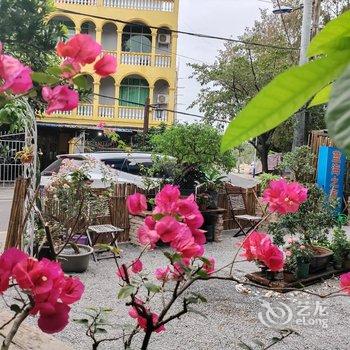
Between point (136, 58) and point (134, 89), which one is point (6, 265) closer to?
point (136, 58)

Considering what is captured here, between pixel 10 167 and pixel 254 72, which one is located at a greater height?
pixel 254 72

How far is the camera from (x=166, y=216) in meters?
0.97

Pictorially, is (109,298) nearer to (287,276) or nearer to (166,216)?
(287,276)

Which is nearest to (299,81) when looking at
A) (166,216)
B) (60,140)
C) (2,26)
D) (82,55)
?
(82,55)

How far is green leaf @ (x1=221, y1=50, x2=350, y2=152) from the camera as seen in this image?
0.23 m

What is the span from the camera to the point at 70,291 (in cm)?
77

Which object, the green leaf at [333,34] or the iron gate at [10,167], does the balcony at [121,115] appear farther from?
the green leaf at [333,34]

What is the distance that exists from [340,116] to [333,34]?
0.12 meters

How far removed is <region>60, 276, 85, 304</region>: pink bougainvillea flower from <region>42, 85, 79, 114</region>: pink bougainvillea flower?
0.96 ft

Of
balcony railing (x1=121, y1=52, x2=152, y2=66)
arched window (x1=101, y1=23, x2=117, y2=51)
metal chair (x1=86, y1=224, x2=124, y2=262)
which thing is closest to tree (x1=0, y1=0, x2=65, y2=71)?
metal chair (x1=86, y1=224, x2=124, y2=262)

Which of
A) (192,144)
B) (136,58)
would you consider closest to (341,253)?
(192,144)

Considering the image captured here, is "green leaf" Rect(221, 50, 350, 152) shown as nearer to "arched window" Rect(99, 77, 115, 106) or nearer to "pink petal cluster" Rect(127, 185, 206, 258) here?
"pink petal cluster" Rect(127, 185, 206, 258)

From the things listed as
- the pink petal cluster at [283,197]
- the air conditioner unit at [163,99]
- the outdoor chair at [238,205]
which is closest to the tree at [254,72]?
the air conditioner unit at [163,99]

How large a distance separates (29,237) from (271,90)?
4.12 meters
